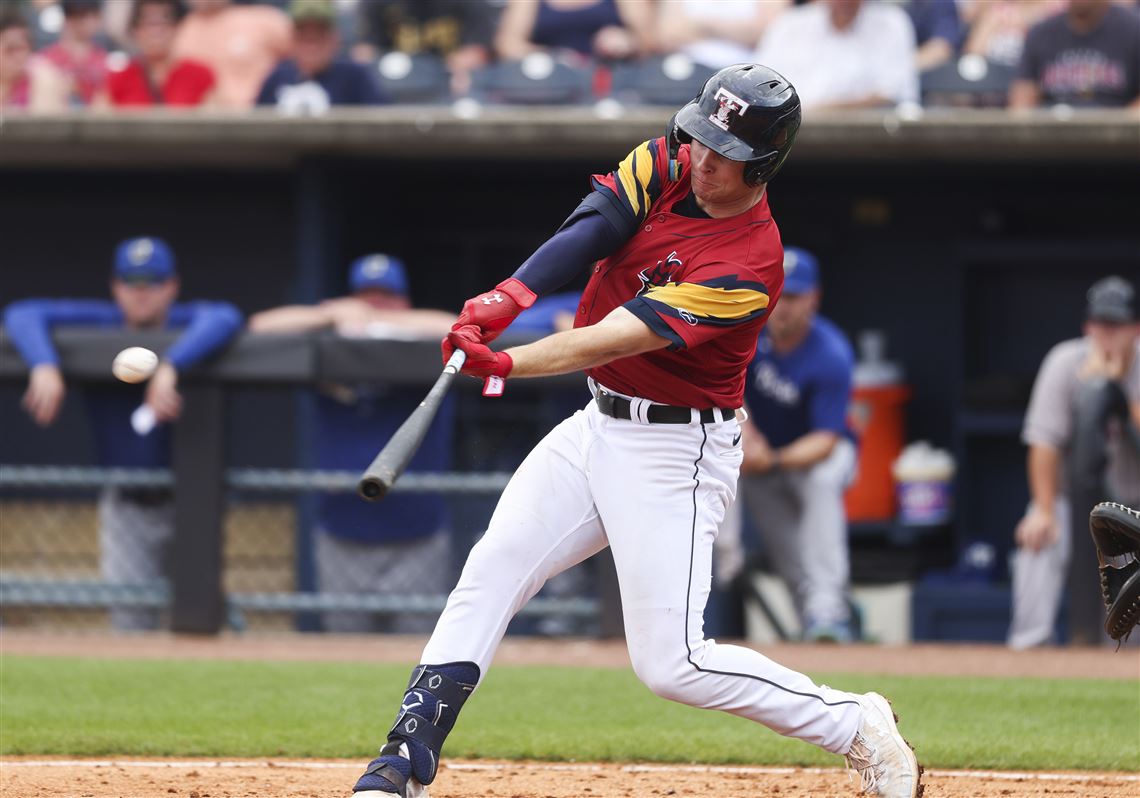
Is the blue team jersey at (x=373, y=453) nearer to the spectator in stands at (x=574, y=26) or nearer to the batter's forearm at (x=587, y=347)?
the spectator in stands at (x=574, y=26)

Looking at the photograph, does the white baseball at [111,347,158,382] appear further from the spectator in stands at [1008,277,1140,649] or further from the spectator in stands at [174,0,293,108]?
the spectator in stands at [174,0,293,108]

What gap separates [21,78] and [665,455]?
555 centimetres

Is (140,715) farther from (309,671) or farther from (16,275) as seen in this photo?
(16,275)

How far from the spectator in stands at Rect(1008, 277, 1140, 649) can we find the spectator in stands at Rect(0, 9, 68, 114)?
15.7ft

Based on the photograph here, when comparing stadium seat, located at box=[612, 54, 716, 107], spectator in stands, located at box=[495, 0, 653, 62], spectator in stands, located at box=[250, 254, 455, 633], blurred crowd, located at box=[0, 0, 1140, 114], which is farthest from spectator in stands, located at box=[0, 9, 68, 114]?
stadium seat, located at box=[612, 54, 716, 107]

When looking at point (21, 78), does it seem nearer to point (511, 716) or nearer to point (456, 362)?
point (511, 716)

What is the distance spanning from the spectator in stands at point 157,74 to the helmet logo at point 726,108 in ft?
16.7

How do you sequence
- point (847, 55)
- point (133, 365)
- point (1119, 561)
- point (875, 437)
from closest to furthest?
point (133, 365)
point (1119, 561)
point (847, 55)
point (875, 437)

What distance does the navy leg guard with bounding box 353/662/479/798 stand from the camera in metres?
3.57

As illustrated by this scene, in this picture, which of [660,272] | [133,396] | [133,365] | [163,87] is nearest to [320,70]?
[163,87]

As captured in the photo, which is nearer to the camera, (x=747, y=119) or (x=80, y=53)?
(x=747, y=119)

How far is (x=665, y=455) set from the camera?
3736 millimetres

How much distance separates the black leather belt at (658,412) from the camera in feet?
12.3

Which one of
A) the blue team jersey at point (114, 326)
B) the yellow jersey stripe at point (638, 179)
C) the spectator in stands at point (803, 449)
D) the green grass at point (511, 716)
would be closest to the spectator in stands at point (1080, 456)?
the spectator in stands at point (803, 449)
